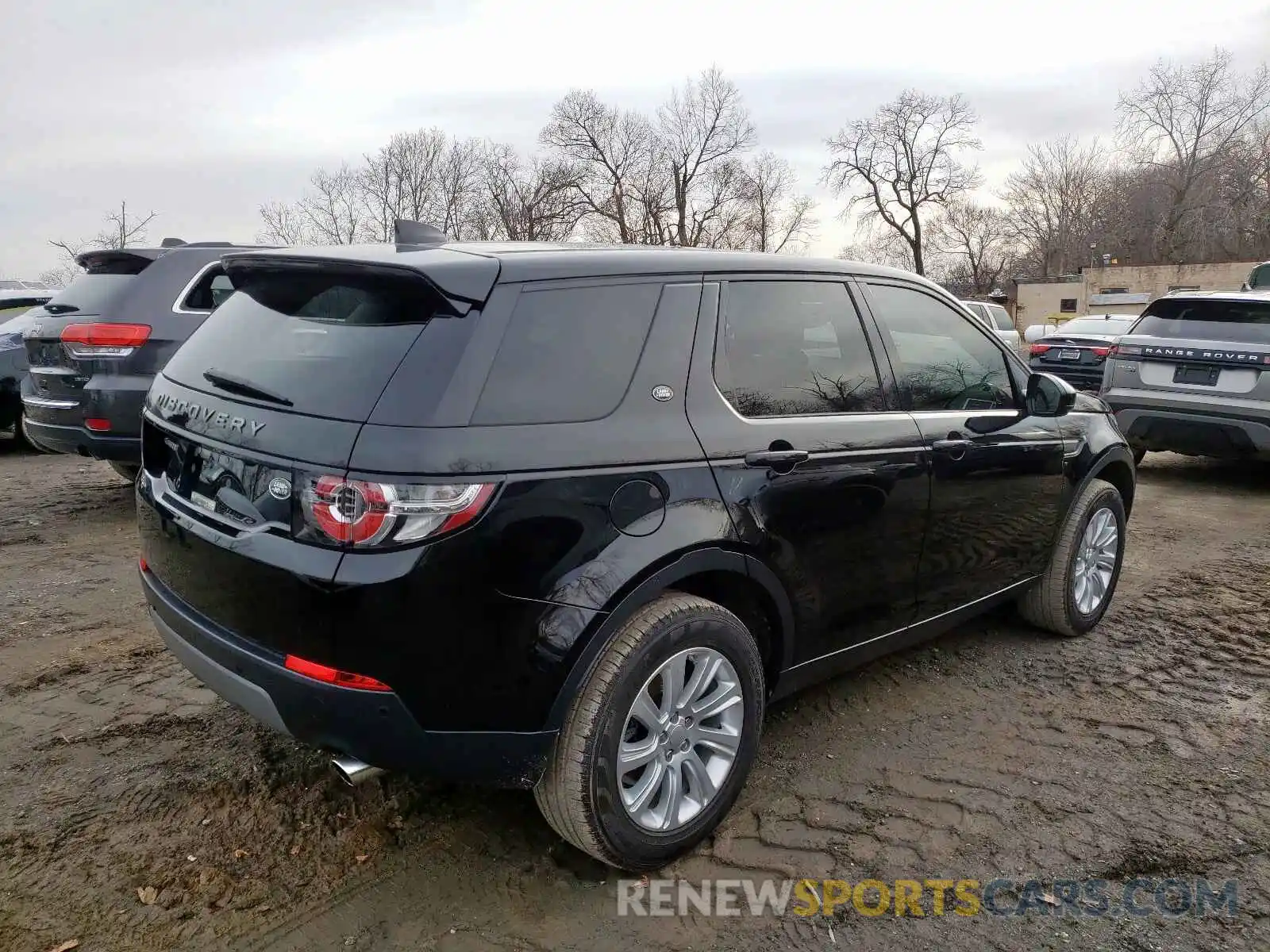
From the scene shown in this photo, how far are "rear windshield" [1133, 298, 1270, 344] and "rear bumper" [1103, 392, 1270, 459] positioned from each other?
0.66 meters

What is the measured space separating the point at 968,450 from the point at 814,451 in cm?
94

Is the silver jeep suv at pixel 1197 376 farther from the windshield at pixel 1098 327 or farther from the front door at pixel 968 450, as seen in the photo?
the windshield at pixel 1098 327

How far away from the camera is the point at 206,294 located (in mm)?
6418

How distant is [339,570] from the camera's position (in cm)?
221

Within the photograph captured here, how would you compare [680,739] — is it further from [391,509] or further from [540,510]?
[391,509]

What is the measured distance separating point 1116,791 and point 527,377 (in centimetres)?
244

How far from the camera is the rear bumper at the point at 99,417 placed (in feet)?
19.6

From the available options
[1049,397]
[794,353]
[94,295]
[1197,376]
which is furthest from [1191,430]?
[94,295]

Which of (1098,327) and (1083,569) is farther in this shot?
(1098,327)

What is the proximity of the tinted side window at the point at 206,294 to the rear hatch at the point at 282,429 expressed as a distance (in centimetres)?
372

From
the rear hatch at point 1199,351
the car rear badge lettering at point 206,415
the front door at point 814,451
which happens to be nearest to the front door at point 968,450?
the front door at point 814,451

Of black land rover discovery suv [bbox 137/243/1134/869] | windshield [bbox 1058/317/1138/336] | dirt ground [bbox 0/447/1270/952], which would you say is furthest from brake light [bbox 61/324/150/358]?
windshield [bbox 1058/317/1138/336]

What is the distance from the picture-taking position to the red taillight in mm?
2254

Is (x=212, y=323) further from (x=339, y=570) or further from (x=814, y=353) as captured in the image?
(x=814, y=353)
